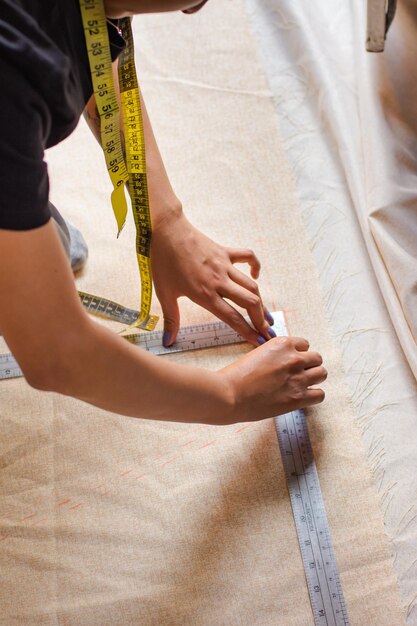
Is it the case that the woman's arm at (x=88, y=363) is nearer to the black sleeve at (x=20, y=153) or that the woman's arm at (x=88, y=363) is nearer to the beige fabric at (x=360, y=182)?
the black sleeve at (x=20, y=153)

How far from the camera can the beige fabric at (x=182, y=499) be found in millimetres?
1224

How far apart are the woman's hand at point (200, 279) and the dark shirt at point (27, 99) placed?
1.73ft

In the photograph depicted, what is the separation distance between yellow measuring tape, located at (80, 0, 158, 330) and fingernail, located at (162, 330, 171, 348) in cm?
5

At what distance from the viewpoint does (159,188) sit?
138 centimetres

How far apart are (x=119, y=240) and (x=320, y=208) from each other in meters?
0.49

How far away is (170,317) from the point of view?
1.42m

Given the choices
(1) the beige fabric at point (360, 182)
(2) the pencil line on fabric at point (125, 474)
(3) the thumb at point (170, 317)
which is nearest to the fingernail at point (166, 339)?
(3) the thumb at point (170, 317)

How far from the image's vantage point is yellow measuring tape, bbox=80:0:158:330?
111 centimetres

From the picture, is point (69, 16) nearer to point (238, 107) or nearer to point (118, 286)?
point (118, 286)

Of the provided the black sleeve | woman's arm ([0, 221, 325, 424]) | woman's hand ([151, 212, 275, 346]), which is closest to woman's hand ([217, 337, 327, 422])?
woman's arm ([0, 221, 325, 424])

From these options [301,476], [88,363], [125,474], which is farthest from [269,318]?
[88,363]

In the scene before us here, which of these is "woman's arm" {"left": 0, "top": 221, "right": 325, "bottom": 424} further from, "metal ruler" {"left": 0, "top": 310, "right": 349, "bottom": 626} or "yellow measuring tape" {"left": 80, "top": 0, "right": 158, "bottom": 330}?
"yellow measuring tape" {"left": 80, "top": 0, "right": 158, "bottom": 330}

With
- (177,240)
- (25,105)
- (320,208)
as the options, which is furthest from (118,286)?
(25,105)

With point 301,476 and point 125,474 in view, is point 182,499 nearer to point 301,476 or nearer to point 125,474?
point 125,474
